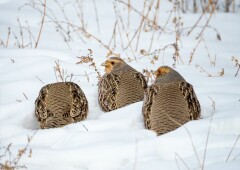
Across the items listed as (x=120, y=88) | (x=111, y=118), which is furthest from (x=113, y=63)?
(x=111, y=118)

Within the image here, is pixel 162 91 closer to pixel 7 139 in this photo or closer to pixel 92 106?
pixel 92 106

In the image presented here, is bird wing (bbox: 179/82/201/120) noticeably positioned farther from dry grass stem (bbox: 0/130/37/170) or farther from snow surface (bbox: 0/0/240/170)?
dry grass stem (bbox: 0/130/37/170)

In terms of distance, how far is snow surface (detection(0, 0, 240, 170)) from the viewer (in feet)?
12.1

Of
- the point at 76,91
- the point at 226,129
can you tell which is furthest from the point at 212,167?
the point at 76,91

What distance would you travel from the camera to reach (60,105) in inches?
194

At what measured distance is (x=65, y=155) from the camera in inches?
147

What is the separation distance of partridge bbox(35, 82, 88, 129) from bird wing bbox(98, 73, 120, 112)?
0.77 feet

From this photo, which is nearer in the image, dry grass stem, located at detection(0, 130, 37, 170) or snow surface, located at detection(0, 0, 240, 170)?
dry grass stem, located at detection(0, 130, 37, 170)

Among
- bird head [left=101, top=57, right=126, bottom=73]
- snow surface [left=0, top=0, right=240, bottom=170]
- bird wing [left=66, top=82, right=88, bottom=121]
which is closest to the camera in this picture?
snow surface [left=0, top=0, right=240, bottom=170]

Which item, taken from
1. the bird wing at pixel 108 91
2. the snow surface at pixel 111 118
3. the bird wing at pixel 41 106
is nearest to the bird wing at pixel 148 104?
the snow surface at pixel 111 118

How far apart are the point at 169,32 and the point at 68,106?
3874mm

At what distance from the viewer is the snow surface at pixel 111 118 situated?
3.68 meters

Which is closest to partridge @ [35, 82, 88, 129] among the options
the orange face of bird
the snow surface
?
the snow surface

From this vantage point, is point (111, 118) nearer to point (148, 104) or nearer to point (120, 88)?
point (148, 104)
